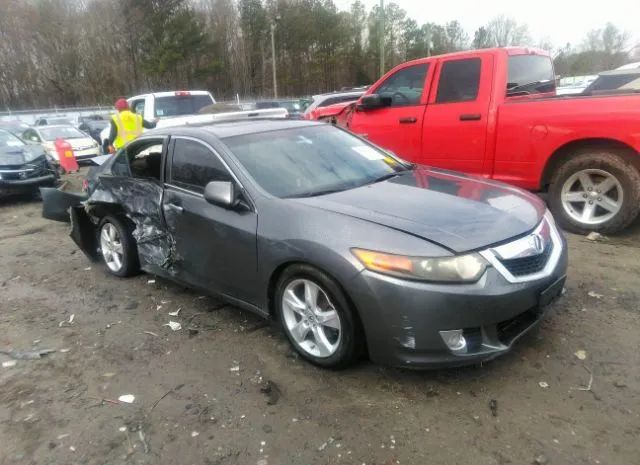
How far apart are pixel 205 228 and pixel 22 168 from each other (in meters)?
8.20

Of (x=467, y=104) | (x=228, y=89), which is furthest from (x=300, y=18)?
(x=467, y=104)

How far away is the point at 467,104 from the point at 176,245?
3.69 m

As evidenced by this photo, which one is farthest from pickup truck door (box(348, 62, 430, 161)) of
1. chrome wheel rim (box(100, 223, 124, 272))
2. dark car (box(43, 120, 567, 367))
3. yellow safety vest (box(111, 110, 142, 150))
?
yellow safety vest (box(111, 110, 142, 150))

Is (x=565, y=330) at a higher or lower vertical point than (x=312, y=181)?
lower

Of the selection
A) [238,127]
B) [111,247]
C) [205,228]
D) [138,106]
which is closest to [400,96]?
[238,127]

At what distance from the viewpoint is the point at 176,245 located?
409 cm

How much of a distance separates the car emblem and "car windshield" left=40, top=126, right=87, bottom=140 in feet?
51.4

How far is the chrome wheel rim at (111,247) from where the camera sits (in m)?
5.05

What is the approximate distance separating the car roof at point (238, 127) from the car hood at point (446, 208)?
1015mm

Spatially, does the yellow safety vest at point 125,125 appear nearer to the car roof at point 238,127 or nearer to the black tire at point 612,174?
the car roof at point 238,127

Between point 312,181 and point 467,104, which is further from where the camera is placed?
point 467,104

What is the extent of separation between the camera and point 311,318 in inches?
122

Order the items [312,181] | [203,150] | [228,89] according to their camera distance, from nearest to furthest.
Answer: [312,181] → [203,150] → [228,89]

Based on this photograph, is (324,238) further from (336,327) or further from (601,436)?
(601,436)
